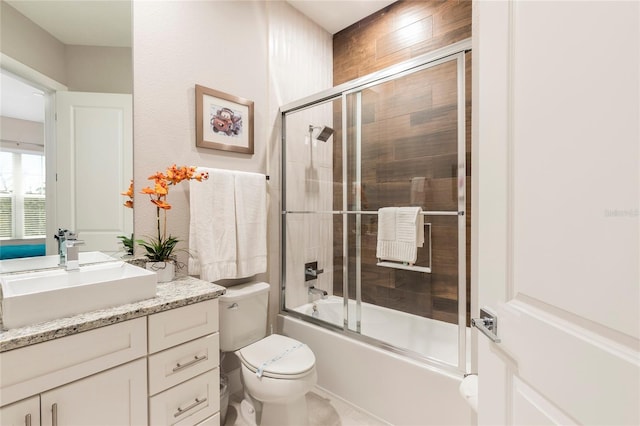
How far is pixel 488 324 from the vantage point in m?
0.73

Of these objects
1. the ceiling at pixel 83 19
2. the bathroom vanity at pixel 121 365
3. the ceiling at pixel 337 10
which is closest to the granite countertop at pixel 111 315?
the bathroom vanity at pixel 121 365

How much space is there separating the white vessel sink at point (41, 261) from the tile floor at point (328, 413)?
1.15m

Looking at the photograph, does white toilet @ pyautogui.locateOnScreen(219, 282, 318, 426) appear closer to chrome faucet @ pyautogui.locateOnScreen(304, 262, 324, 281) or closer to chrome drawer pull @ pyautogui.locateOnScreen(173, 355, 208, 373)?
chrome drawer pull @ pyautogui.locateOnScreen(173, 355, 208, 373)

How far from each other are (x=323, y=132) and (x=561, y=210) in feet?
6.48

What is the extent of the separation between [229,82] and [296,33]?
865 millimetres

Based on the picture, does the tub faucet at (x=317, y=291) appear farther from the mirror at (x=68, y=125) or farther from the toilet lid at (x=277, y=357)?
the mirror at (x=68, y=125)

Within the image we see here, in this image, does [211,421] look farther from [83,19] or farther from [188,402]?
[83,19]

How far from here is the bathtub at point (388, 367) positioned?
148 centimetres

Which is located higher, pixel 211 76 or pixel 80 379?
pixel 211 76

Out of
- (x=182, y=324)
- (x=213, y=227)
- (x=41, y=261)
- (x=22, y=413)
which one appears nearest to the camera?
(x=22, y=413)

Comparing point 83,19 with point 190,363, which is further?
point 83,19

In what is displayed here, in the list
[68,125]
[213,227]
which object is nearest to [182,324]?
[213,227]

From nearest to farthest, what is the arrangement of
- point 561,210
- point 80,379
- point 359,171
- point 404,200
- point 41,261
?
point 561,210 < point 80,379 < point 41,261 < point 404,200 < point 359,171

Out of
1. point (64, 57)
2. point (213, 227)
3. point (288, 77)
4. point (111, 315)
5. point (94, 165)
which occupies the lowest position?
point (111, 315)
